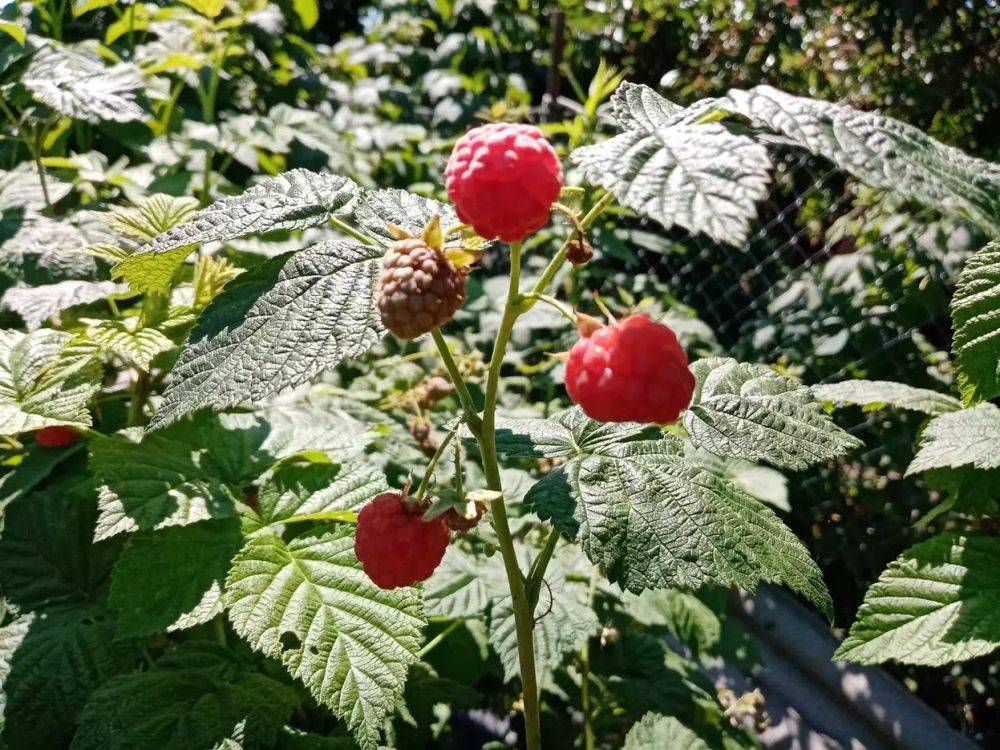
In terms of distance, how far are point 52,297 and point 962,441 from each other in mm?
1413

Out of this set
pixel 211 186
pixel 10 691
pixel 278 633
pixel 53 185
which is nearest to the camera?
pixel 278 633

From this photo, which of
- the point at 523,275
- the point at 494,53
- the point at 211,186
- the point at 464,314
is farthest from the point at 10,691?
the point at 494,53

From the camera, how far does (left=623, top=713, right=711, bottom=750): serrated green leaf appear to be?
114 centimetres

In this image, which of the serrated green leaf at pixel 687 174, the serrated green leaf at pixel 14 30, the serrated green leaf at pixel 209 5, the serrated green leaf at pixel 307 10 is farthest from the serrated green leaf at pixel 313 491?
the serrated green leaf at pixel 307 10

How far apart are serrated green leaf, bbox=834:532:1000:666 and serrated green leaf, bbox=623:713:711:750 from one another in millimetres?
255

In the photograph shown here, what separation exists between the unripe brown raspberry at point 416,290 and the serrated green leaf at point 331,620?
45cm

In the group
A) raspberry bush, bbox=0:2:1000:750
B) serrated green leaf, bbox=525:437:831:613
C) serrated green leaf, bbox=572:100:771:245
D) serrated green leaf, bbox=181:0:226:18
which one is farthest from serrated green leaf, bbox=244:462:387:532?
serrated green leaf, bbox=181:0:226:18

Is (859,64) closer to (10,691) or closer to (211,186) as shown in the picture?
(211,186)

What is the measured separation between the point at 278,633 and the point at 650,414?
0.52 metres

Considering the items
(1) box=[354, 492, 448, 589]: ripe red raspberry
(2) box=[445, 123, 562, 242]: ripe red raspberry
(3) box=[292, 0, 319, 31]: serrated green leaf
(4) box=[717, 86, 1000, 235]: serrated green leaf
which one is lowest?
(3) box=[292, 0, 319, 31]: serrated green leaf

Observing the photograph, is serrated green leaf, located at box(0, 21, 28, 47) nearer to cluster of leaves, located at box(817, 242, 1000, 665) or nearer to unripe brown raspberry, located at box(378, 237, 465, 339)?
unripe brown raspberry, located at box(378, 237, 465, 339)

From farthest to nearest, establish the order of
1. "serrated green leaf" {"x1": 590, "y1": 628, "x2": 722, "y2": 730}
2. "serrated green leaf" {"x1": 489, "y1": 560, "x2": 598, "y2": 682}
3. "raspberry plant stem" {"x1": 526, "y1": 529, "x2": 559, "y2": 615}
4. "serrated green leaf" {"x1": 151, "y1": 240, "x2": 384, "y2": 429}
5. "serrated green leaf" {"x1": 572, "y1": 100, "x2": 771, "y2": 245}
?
"serrated green leaf" {"x1": 590, "y1": 628, "x2": 722, "y2": 730}
"serrated green leaf" {"x1": 489, "y1": 560, "x2": 598, "y2": 682}
"raspberry plant stem" {"x1": 526, "y1": 529, "x2": 559, "y2": 615}
"serrated green leaf" {"x1": 151, "y1": 240, "x2": 384, "y2": 429}
"serrated green leaf" {"x1": 572, "y1": 100, "x2": 771, "y2": 245}

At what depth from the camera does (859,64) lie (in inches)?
132

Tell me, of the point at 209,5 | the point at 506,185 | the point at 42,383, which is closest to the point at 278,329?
the point at 506,185
